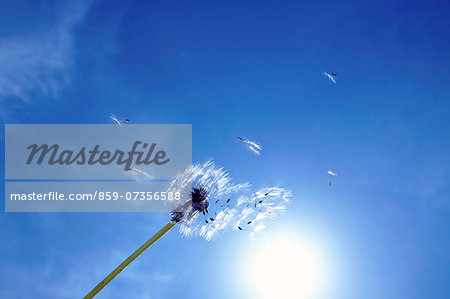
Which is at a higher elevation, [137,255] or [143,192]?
[143,192]

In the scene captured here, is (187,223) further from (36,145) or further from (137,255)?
(36,145)

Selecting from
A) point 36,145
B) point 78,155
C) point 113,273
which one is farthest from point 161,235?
point 36,145

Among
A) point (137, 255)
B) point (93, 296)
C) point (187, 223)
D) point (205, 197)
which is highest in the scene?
point (205, 197)

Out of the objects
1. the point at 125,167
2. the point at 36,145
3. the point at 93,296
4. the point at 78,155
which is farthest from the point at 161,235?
the point at 36,145

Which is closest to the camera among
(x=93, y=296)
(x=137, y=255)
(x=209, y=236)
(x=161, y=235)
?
(x=93, y=296)

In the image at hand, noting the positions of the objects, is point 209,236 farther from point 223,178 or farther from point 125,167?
point 125,167

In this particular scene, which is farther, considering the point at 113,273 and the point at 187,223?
the point at 187,223

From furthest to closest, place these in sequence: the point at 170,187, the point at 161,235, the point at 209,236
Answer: the point at 170,187, the point at 209,236, the point at 161,235
